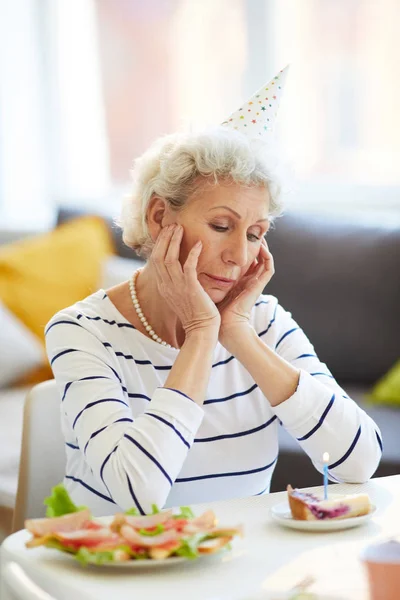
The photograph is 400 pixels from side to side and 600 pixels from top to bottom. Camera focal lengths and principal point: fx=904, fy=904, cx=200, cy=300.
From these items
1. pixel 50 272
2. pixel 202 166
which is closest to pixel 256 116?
pixel 202 166

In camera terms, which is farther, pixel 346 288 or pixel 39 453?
pixel 346 288

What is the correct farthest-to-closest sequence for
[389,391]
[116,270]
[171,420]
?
[116,270]
[389,391]
[171,420]

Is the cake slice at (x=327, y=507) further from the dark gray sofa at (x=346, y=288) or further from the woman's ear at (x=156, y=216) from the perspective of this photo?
the dark gray sofa at (x=346, y=288)

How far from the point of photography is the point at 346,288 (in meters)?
3.10

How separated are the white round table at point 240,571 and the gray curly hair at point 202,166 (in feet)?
2.19

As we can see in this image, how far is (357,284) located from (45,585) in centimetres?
A: 222

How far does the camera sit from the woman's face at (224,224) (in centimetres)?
160

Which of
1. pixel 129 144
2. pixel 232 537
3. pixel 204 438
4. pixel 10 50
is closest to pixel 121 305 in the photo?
pixel 204 438

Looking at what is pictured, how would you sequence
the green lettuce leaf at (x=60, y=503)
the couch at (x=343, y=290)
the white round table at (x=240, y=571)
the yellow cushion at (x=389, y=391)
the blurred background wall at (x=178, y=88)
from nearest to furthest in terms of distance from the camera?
the white round table at (x=240, y=571) < the green lettuce leaf at (x=60, y=503) < the yellow cushion at (x=389, y=391) < the couch at (x=343, y=290) < the blurred background wall at (x=178, y=88)

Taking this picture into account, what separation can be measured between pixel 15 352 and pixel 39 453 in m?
1.62

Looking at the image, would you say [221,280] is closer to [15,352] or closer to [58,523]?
[58,523]

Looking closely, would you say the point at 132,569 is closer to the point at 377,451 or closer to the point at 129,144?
the point at 377,451

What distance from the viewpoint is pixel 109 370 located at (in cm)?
153

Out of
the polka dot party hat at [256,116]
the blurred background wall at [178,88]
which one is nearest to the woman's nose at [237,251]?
the polka dot party hat at [256,116]
